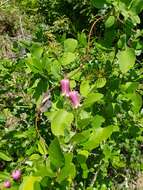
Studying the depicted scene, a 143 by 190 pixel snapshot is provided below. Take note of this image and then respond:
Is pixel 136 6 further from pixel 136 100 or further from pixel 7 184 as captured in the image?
pixel 7 184

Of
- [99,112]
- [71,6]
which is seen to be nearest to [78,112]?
[99,112]

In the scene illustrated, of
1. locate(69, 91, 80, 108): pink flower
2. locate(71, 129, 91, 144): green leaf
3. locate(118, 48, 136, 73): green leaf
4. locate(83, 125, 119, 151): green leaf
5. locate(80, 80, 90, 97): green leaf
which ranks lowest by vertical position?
locate(83, 125, 119, 151): green leaf

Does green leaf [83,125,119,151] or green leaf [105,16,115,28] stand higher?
green leaf [105,16,115,28]

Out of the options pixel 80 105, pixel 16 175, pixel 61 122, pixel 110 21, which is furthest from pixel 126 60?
pixel 16 175

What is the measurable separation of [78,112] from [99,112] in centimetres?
35

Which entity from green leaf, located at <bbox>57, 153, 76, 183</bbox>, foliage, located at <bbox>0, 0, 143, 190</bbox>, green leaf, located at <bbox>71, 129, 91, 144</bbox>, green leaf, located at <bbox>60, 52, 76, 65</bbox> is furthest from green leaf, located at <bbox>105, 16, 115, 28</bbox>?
green leaf, located at <bbox>57, 153, 76, 183</bbox>

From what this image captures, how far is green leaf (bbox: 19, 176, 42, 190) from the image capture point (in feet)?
3.85

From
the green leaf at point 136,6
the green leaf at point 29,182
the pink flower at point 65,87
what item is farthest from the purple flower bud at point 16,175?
the green leaf at point 136,6

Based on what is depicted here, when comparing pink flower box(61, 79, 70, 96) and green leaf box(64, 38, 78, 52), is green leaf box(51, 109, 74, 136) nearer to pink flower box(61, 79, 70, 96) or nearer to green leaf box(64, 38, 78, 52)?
pink flower box(61, 79, 70, 96)

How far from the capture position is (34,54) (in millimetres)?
1575

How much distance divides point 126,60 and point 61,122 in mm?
331

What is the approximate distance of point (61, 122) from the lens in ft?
4.30

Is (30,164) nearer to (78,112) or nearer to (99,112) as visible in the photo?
(78,112)

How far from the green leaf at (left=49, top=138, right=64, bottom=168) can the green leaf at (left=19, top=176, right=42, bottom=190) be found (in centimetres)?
9
